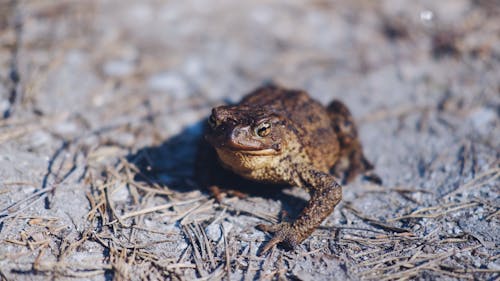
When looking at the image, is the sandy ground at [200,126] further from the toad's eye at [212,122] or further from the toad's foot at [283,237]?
the toad's eye at [212,122]

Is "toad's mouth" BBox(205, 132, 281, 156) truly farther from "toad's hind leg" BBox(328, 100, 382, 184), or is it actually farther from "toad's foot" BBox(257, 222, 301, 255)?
"toad's hind leg" BBox(328, 100, 382, 184)

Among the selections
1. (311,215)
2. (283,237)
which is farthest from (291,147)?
(283,237)

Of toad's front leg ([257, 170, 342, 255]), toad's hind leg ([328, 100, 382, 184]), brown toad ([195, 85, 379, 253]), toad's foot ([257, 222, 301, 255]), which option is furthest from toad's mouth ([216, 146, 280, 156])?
toad's hind leg ([328, 100, 382, 184])

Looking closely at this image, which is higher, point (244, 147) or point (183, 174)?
point (244, 147)

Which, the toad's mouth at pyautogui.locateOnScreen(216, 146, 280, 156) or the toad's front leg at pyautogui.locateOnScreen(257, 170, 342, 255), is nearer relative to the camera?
the toad's front leg at pyautogui.locateOnScreen(257, 170, 342, 255)

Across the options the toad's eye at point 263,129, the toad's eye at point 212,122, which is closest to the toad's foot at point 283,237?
the toad's eye at point 263,129

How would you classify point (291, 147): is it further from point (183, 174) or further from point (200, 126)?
point (200, 126)
